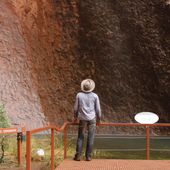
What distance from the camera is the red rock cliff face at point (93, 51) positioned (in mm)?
19406

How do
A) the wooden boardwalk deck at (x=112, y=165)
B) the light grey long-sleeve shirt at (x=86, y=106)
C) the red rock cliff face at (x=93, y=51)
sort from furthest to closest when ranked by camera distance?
the red rock cliff face at (x=93, y=51) < the light grey long-sleeve shirt at (x=86, y=106) < the wooden boardwalk deck at (x=112, y=165)

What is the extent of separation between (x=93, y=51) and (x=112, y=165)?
10502 mm

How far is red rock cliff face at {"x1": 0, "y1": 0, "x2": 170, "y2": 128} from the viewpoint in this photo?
19406 mm

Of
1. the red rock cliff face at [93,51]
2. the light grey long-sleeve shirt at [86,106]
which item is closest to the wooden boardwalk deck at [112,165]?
the light grey long-sleeve shirt at [86,106]

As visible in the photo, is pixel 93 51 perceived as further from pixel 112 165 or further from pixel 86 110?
pixel 112 165

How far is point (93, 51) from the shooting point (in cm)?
2020

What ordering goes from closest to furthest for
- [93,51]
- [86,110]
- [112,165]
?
[112,165]
[86,110]
[93,51]

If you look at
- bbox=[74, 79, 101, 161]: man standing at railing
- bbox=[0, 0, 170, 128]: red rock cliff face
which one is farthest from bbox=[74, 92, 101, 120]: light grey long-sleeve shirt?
bbox=[0, 0, 170, 128]: red rock cliff face

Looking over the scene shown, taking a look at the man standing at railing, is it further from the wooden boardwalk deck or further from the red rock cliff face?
the red rock cliff face

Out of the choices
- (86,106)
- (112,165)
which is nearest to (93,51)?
(86,106)

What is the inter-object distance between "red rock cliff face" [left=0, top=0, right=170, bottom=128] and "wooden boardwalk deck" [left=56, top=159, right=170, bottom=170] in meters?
8.71

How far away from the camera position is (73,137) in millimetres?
16906

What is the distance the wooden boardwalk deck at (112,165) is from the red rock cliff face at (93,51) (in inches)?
343

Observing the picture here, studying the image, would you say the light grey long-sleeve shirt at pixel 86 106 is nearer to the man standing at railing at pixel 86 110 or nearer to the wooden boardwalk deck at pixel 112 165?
the man standing at railing at pixel 86 110
